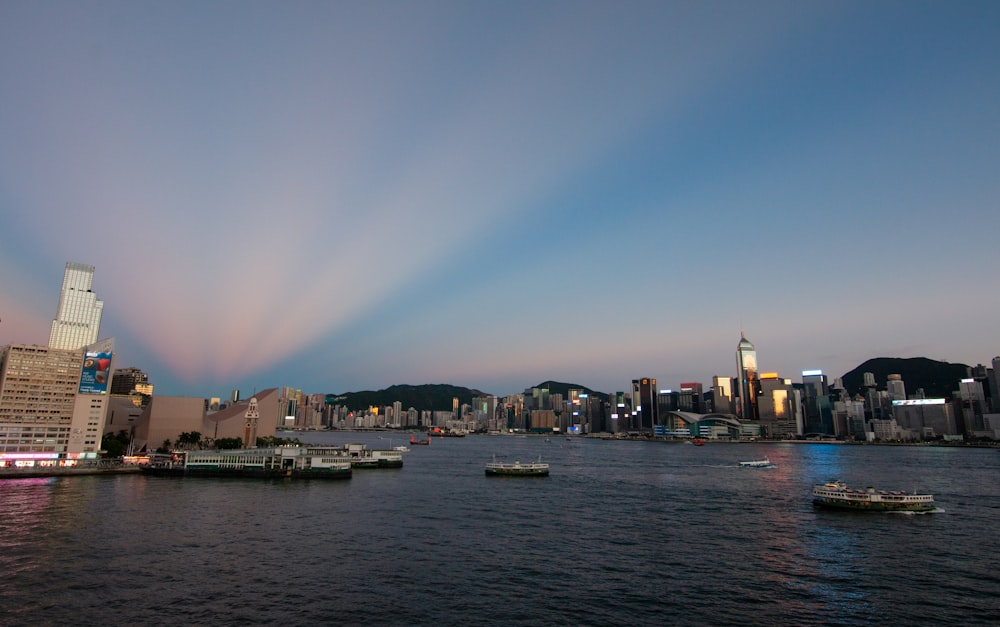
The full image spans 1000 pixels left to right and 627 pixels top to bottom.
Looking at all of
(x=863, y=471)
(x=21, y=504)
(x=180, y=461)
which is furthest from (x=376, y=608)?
(x=863, y=471)

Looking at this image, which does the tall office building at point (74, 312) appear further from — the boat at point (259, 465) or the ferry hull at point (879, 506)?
the ferry hull at point (879, 506)

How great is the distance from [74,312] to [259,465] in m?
157

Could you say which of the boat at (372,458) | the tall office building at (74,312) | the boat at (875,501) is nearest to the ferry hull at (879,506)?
the boat at (875,501)

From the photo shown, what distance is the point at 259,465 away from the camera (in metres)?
84.6

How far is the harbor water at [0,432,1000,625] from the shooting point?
2642cm

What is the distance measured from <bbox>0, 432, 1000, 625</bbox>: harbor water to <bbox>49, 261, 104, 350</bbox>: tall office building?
508 ft

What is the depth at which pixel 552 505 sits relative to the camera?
59656 millimetres

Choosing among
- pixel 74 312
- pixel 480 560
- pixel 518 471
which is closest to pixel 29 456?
pixel 518 471

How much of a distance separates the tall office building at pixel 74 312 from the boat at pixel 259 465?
137 metres

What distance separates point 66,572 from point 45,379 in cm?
7930

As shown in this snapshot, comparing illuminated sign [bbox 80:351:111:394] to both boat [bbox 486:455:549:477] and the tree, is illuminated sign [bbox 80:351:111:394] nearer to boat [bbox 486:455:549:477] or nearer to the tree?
the tree

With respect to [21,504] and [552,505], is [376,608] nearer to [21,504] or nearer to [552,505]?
[552,505]

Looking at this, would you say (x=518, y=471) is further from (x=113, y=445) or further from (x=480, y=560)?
(x=113, y=445)

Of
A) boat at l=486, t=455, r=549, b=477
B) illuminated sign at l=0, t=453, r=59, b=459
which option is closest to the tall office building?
illuminated sign at l=0, t=453, r=59, b=459
